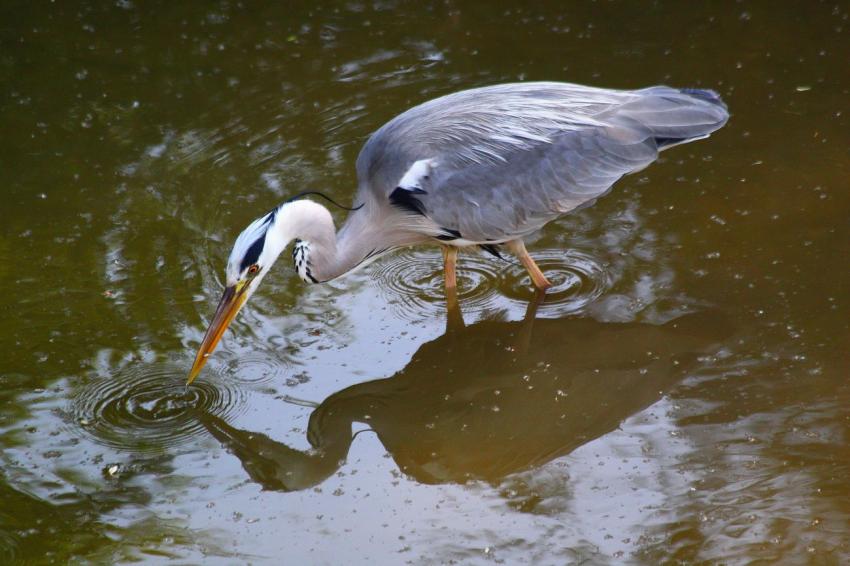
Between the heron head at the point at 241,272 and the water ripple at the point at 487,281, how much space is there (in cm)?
89

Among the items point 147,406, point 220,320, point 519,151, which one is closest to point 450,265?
point 519,151

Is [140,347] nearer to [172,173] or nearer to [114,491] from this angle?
[114,491]

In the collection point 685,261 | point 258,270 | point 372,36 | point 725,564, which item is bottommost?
point 725,564

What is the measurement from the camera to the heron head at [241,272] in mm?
4637

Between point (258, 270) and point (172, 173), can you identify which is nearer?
point (258, 270)

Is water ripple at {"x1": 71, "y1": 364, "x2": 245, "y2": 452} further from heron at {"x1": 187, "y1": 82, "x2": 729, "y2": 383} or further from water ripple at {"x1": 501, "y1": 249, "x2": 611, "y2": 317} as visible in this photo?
water ripple at {"x1": 501, "y1": 249, "x2": 611, "y2": 317}

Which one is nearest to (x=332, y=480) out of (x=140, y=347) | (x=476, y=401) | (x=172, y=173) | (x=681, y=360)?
(x=476, y=401)

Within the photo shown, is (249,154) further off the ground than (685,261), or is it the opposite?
(249,154)

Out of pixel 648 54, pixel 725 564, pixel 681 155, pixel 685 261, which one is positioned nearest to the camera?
pixel 725 564

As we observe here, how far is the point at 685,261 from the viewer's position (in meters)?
5.43

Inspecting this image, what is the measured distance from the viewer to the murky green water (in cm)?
402

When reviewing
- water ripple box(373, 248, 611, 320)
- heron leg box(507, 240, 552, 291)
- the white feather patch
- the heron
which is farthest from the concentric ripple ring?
the white feather patch

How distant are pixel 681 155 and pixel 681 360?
189cm

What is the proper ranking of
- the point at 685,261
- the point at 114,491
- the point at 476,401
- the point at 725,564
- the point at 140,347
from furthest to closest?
1. the point at 685,261
2. the point at 140,347
3. the point at 476,401
4. the point at 114,491
5. the point at 725,564
